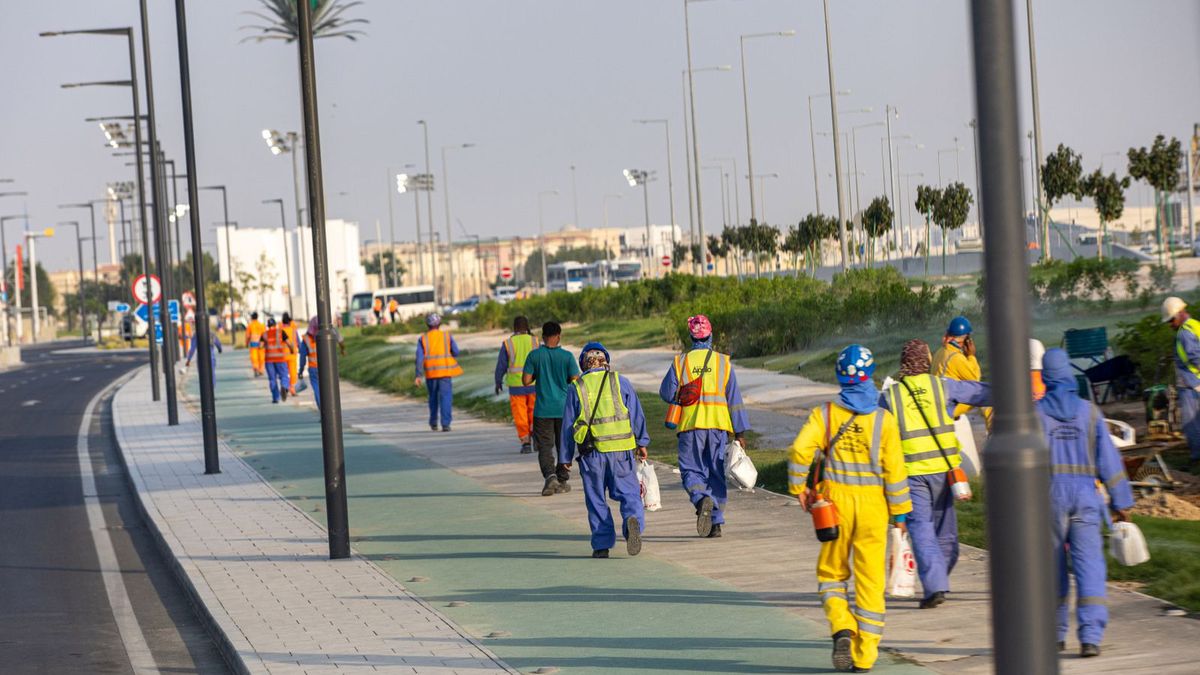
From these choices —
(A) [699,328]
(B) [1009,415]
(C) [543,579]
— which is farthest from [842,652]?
(A) [699,328]

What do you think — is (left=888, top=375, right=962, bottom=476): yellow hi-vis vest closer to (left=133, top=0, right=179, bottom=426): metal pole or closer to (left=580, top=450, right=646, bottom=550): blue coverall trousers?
(left=580, top=450, right=646, bottom=550): blue coverall trousers

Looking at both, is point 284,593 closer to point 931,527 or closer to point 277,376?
point 931,527

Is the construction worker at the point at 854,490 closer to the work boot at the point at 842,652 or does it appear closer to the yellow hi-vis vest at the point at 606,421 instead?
the work boot at the point at 842,652

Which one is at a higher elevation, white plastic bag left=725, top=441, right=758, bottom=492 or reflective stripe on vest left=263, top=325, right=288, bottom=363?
reflective stripe on vest left=263, top=325, right=288, bottom=363

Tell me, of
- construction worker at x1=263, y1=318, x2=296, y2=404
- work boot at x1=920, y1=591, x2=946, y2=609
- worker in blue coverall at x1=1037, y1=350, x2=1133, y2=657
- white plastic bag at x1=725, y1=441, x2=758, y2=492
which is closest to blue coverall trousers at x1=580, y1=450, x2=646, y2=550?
white plastic bag at x1=725, y1=441, x2=758, y2=492

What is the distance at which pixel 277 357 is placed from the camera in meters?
33.7

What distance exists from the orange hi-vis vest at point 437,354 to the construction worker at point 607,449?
431 inches

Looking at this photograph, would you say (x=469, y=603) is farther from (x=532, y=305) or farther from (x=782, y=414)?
(x=532, y=305)

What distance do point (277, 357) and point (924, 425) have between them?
85.2 ft

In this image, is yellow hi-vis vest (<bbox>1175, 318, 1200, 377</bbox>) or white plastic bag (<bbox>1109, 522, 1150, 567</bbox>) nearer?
white plastic bag (<bbox>1109, 522, 1150, 567</bbox>)

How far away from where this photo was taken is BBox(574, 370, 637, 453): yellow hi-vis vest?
453 inches

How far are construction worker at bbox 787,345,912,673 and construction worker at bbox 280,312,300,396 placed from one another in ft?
84.2

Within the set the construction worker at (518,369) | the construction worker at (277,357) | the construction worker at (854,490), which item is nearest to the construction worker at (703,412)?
the construction worker at (854,490)

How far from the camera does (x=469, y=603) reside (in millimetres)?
10047
